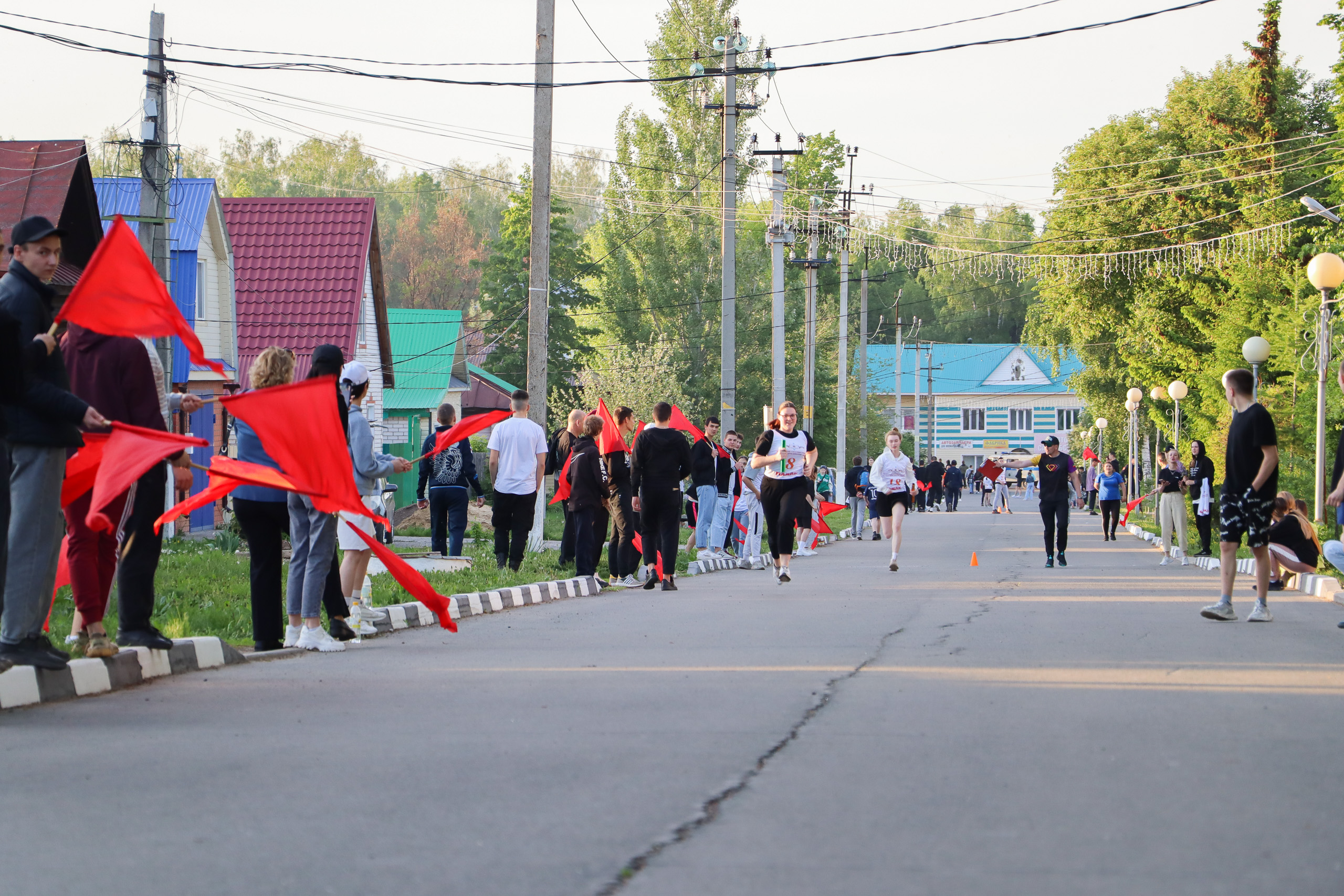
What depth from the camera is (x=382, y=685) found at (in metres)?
7.77

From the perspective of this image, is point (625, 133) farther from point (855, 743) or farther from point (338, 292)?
point (855, 743)

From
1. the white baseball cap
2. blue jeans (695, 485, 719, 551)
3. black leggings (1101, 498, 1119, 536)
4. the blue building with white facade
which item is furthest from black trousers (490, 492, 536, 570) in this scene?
the blue building with white facade

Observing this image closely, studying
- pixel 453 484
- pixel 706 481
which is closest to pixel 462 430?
pixel 453 484

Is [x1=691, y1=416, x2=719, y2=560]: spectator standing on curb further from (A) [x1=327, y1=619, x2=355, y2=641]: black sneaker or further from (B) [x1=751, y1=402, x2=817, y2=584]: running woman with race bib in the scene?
(A) [x1=327, y1=619, x2=355, y2=641]: black sneaker

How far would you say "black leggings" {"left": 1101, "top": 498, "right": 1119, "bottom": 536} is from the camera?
30.3 meters

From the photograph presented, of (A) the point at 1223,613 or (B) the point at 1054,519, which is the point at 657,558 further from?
(B) the point at 1054,519

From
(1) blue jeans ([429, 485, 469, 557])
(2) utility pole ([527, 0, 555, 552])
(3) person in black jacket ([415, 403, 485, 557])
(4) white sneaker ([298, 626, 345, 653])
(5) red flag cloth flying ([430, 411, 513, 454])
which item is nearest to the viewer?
(4) white sneaker ([298, 626, 345, 653])

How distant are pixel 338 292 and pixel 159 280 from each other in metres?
27.0

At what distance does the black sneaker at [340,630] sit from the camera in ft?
32.6

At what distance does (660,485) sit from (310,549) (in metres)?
6.25

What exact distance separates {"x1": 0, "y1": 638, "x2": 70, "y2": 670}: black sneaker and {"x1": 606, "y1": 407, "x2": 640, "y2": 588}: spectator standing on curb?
8.95 m

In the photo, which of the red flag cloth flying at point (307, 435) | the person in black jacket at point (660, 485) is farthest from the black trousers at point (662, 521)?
the red flag cloth flying at point (307, 435)

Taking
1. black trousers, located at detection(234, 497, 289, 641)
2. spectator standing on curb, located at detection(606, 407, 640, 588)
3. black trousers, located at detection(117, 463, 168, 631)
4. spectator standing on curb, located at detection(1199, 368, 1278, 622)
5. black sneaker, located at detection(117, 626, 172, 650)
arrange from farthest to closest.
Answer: spectator standing on curb, located at detection(606, 407, 640, 588) → spectator standing on curb, located at detection(1199, 368, 1278, 622) → black trousers, located at detection(234, 497, 289, 641) → black sneaker, located at detection(117, 626, 172, 650) → black trousers, located at detection(117, 463, 168, 631)

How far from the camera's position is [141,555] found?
7.89 meters
